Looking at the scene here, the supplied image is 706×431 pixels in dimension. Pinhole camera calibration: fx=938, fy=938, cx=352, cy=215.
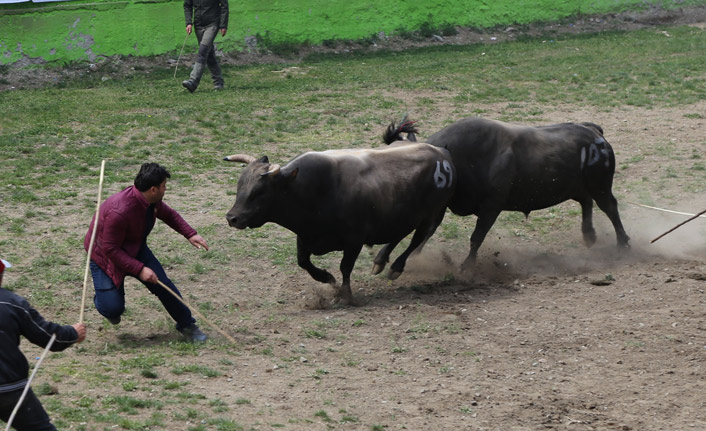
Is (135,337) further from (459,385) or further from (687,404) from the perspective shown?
(687,404)

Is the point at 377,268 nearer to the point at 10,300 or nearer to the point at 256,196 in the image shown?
the point at 256,196

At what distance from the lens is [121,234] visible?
24.1 feet

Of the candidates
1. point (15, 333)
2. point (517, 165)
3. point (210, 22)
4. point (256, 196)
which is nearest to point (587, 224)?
point (517, 165)

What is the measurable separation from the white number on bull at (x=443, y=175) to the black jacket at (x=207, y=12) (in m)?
9.34

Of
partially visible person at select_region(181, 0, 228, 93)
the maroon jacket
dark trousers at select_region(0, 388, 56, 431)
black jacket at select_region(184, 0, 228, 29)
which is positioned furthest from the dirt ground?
black jacket at select_region(184, 0, 228, 29)

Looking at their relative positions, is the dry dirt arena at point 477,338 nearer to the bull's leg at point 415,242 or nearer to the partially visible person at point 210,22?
the bull's leg at point 415,242

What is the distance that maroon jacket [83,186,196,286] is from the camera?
287 inches

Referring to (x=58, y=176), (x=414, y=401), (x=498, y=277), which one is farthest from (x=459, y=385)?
(x=58, y=176)

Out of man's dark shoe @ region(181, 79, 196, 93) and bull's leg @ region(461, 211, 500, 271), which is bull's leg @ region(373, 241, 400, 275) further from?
man's dark shoe @ region(181, 79, 196, 93)

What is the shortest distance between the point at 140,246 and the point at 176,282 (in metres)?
1.69

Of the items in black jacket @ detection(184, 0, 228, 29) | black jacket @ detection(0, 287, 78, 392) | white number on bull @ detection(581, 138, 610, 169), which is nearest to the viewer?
black jacket @ detection(0, 287, 78, 392)

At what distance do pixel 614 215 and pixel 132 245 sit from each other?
219 inches

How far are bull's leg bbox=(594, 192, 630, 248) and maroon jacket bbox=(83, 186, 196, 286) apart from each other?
5178 millimetres

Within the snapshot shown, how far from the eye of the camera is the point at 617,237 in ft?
34.5
